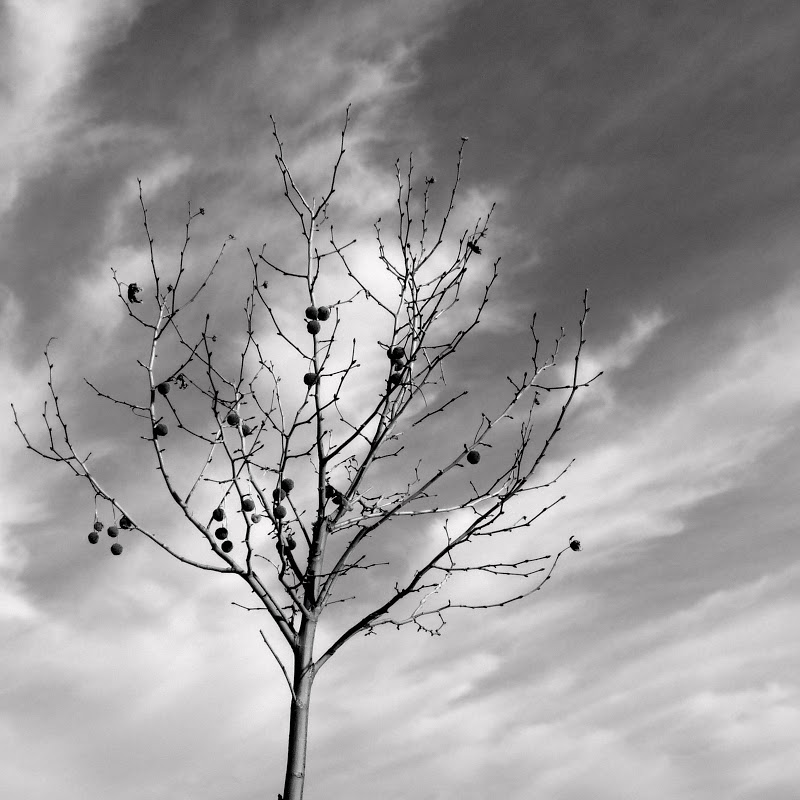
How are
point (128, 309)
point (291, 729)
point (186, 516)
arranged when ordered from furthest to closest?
point (128, 309), point (186, 516), point (291, 729)

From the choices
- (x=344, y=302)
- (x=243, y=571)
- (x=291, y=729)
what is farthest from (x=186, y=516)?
(x=344, y=302)

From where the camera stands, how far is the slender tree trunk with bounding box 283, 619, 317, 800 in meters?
5.93

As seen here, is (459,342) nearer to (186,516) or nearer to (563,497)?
(563,497)

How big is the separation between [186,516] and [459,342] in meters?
2.57

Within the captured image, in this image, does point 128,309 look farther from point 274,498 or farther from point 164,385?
point 274,498

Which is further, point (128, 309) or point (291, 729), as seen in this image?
point (128, 309)

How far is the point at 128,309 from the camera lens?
23.1ft

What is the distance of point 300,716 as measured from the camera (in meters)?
6.14

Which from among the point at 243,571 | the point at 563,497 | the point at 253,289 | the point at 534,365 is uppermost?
the point at 253,289

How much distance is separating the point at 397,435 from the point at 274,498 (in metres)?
1.19

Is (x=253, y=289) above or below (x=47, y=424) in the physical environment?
above

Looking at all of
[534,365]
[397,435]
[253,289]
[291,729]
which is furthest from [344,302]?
[291,729]

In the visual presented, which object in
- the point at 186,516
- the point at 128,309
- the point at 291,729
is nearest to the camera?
the point at 291,729

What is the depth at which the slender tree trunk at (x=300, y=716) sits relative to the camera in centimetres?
593
